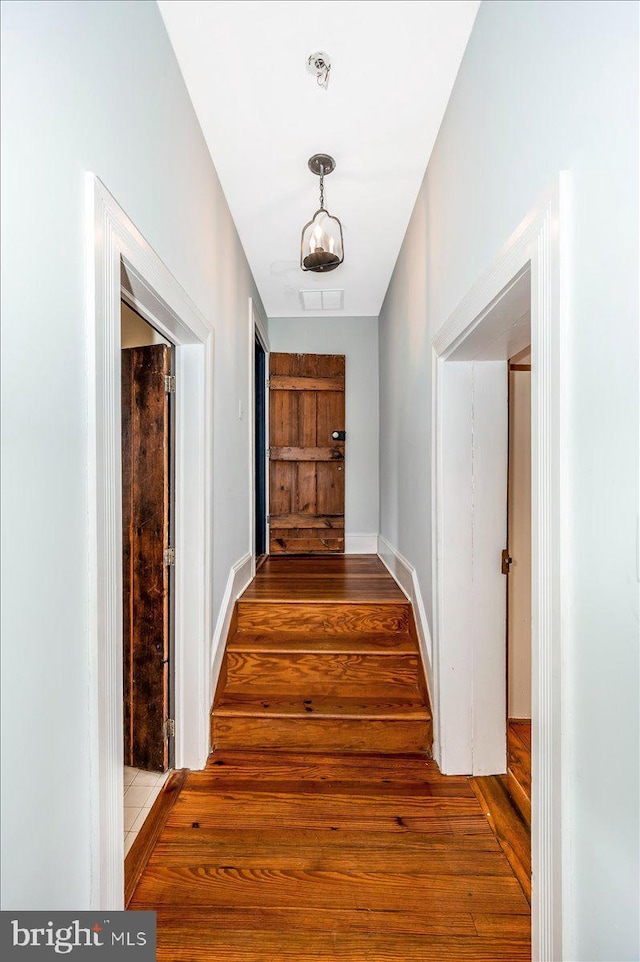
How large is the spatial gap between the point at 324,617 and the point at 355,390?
7.74 ft

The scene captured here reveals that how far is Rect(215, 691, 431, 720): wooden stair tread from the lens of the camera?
232 centimetres

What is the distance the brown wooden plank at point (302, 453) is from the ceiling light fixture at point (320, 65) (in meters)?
2.76

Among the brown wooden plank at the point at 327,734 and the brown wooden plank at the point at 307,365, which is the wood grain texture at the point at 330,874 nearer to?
the brown wooden plank at the point at 327,734

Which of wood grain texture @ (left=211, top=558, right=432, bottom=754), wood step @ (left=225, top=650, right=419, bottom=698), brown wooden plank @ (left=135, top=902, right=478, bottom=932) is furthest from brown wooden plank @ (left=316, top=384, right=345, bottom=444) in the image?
brown wooden plank @ (left=135, top=902, right=478, bottom=932)

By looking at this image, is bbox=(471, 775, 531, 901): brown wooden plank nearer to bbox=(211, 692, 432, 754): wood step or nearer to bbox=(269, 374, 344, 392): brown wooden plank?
bbox=(211, 692, 432, 754): wood step

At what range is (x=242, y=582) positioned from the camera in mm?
2957

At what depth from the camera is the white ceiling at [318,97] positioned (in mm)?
1524

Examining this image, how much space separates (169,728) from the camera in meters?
2.18

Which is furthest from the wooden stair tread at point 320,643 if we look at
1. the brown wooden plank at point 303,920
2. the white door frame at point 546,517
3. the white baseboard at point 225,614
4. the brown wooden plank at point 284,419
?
the brown wooden plank at point 284,419

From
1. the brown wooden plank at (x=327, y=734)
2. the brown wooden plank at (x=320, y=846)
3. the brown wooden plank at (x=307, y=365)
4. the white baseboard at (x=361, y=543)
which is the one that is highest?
the brown wooden plank at (x=307, y=365)

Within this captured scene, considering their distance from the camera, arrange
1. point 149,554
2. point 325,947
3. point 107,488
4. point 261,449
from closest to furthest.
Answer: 1. point 107,488
2. point 325,947
3. point 149,554
4. point 261,449

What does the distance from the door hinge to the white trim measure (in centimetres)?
119

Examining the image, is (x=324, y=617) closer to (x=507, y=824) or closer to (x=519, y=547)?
(x=519, y=547)

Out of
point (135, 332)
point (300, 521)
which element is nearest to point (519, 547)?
point (300, 521)
